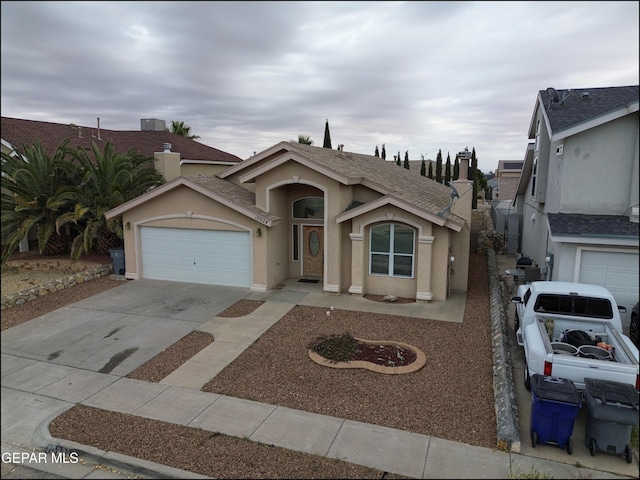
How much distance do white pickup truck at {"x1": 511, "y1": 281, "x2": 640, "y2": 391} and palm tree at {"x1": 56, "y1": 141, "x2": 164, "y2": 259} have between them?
1310cm

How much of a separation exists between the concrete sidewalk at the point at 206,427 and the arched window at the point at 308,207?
6.38 m

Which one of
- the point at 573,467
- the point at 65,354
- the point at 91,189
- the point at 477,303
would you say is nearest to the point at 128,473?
the point at 65,354

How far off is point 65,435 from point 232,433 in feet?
8.13

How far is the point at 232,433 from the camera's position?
6.53 m

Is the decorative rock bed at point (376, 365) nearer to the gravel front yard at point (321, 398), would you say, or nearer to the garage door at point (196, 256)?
the gravel front yard at point (321, 398)

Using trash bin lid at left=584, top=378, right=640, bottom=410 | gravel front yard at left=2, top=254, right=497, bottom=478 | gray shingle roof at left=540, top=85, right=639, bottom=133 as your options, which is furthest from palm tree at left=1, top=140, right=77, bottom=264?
gray shingle roof at left=540, top=85, right=639, bottom=133

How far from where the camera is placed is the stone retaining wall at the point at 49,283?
40.8ft

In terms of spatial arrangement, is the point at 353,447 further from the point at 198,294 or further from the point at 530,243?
the point at 530,243

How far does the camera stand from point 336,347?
30.7 feet

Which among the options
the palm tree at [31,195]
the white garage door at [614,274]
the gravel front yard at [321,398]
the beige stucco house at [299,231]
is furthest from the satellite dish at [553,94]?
the palm tree at [31,195]

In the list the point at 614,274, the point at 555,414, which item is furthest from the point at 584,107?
the point at 555,414

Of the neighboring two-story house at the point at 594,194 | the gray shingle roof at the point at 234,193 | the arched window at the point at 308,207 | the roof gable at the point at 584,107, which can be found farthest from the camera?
the arched window at the point at 308,207

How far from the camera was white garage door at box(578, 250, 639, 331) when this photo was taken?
31.6 ft

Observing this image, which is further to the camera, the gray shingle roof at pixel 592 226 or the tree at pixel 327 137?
the tree at pixel 327 137
